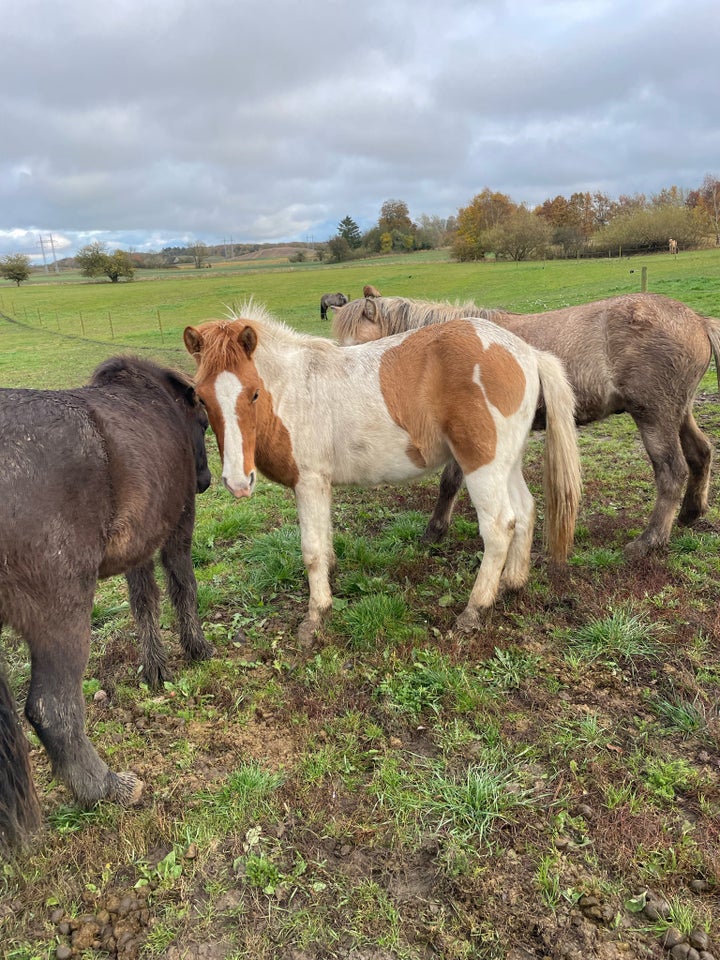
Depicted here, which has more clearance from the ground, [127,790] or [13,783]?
[13,783]

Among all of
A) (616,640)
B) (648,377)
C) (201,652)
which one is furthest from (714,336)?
(201,652)

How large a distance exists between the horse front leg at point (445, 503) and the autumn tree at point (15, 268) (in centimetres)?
9170

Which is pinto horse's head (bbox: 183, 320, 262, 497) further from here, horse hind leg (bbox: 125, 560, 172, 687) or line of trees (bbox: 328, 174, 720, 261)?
line of trees (bbox: 328, 174, 720, 261)

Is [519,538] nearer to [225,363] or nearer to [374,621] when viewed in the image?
[374,621]

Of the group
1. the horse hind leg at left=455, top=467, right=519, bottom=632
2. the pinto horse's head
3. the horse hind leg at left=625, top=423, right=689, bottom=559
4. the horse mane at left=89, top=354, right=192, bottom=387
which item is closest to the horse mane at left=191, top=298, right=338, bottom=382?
the pinto horse's head

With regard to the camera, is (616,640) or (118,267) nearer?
Result: (616,640)

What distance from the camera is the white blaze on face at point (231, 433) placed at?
10.6 feet

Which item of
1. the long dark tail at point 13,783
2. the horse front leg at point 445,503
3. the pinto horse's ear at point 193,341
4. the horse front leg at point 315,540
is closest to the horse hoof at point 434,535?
the horse front leg at point 445,503

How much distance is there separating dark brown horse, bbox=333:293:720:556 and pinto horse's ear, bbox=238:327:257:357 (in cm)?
229

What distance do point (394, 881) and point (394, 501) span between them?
4.12 m

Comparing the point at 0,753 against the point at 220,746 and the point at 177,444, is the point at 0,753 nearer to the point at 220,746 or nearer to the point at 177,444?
the point at 220,746

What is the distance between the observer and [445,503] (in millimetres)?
4969

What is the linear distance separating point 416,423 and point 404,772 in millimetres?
2128

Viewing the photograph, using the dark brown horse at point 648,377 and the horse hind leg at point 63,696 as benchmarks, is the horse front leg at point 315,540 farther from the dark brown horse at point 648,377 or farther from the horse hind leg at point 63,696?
the horse hind leg at point 63,696
